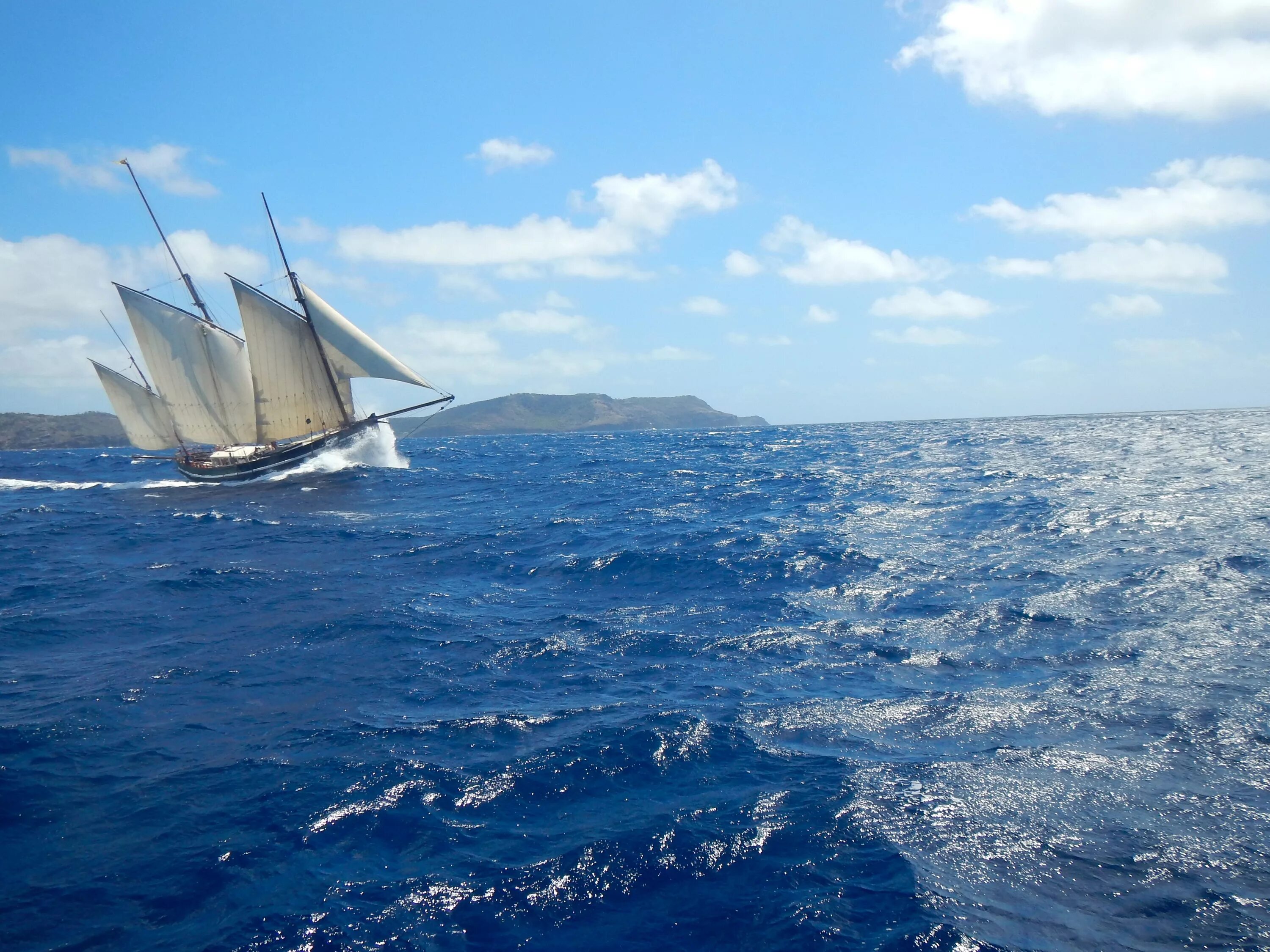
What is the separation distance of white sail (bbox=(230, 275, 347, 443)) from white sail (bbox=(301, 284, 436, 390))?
38.3 inches

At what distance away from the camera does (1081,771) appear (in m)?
10.2

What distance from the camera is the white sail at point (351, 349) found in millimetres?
57094

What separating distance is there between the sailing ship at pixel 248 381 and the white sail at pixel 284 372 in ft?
0.21

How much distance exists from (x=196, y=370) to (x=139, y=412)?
8016mm

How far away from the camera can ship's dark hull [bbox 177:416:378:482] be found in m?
57.1

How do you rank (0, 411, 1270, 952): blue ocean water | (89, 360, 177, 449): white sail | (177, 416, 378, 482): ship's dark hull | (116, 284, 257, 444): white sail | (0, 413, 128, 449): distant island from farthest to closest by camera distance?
(0, 413, 128, 449): distant island → (89, 360, 177, 449): white sail → (177, 416, 378, 482): ship's dark hull → (116, 284, 257, 444): white sail → (0, 411, 1270, 952): blue ocean water

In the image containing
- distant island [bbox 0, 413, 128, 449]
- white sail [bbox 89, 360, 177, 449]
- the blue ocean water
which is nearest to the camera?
the blue ocean water

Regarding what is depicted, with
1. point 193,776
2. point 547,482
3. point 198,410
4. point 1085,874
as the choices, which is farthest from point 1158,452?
→ point 198,410

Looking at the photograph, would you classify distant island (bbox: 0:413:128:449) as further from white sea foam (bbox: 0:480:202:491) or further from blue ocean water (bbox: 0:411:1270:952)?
blue ocean water (bbox: 0:411:1270:952)

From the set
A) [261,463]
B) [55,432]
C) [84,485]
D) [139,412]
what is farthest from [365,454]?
[55,432]

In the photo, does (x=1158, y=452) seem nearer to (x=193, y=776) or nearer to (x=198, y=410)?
(x=193, y=776)

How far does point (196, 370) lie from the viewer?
56.8 meters

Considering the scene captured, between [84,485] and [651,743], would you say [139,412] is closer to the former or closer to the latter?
[84,485]

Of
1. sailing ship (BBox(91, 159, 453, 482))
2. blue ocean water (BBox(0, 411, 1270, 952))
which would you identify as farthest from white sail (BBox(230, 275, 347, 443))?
blue ocean water (BBox(0, 411, 1270, 952))
